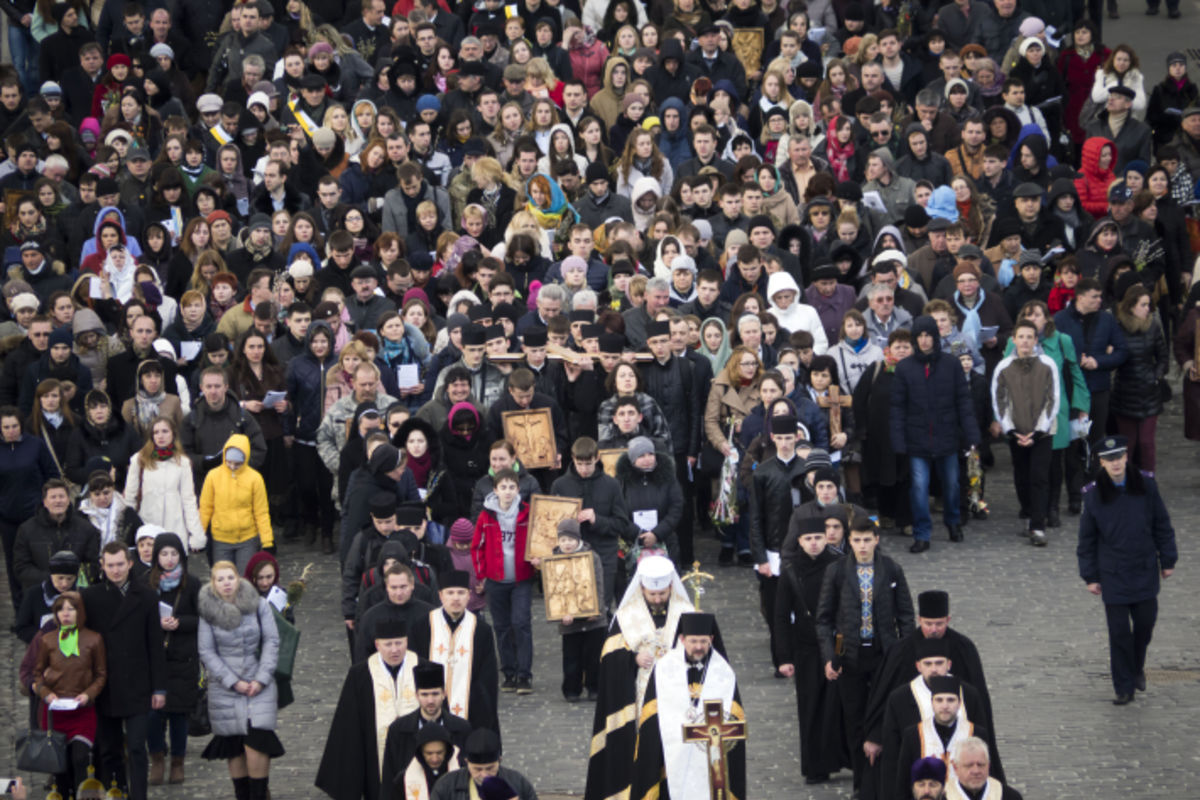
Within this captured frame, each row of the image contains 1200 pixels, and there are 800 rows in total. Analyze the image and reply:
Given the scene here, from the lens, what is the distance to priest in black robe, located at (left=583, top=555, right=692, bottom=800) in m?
12.9

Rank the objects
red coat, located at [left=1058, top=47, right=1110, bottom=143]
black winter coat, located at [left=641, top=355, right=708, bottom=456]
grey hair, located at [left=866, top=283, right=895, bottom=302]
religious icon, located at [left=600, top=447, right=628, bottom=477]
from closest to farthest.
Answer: religious icon, located at [left=600, top=447, right=628, bottom=477] < black winter coat, located at [left=641, top=355, right=708, bottom=456] < grey hair, located at [left=866, top=283, right=895, bottom=302] < red coat, located at [left=1058, top=47, right=1110, bottom=143]

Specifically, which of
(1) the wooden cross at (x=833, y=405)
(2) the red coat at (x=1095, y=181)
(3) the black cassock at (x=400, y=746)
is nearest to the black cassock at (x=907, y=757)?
(3) the black cassock at (x=400, y=746)

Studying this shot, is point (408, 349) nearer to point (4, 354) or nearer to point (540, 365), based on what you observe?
point (540, 365)

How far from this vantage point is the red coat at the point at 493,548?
50.9 ft

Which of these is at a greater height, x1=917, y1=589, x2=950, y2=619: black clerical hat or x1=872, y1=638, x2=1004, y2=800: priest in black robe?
x1=917, y1=589, x2=950, y2=619: black clerical hat

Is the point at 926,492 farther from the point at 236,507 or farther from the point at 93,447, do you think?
the point at 93,447

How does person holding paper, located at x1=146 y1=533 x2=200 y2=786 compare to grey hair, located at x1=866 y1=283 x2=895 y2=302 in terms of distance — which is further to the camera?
grey hair, located at x1=866 y1=283 x2=895 y2=302

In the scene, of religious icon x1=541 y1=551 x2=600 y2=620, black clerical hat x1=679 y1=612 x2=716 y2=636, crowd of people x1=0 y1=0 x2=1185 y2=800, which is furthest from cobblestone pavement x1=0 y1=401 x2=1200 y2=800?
black clerical hat x1=679 y1=612 x2=716 y2=636

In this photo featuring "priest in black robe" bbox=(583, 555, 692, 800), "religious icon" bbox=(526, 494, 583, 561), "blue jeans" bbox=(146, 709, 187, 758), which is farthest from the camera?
"religious icon" bbox=(526, 494, 583, 561)

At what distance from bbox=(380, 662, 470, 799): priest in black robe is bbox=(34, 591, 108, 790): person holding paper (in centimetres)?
222

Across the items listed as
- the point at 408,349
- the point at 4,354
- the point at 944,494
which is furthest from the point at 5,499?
the point at 944,494

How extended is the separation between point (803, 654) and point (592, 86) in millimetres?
12009

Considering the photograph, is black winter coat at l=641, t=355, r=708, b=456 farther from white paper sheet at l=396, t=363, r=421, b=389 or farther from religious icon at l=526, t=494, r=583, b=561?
religious icon at l=526, t=494, r=583, b=561

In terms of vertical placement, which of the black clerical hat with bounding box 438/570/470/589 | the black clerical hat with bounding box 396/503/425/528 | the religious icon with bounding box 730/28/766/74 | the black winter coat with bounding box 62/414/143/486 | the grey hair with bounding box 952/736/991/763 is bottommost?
the grey hair with bounding box 952/736/991/763
